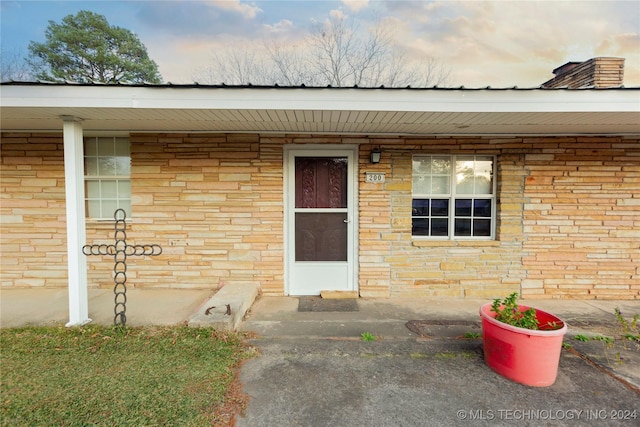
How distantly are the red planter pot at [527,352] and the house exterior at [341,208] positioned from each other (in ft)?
6.94

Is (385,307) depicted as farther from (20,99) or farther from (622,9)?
(622,9)

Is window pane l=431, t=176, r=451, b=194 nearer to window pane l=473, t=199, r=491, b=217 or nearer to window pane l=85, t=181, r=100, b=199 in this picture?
window pane l=473, t=199, r=491, b=217

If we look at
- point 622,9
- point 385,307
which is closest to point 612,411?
point 385,307

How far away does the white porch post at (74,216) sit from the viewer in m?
3.29

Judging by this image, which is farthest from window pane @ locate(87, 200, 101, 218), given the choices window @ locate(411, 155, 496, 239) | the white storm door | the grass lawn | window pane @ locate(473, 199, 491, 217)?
window pane @ locate(473, 199, 491, 217)

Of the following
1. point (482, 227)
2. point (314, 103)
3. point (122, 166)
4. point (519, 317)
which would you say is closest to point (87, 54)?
point (122, 166)

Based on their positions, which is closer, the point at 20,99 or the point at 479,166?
the point at 20,99

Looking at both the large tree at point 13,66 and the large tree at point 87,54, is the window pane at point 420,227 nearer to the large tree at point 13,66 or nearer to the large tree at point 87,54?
the large tree at point 87,54

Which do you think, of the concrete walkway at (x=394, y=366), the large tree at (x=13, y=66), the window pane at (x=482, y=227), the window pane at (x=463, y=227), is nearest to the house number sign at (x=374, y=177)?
the window pane at (x=463, y=227)

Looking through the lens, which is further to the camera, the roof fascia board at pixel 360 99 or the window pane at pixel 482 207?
the window pane at pixel 482 207

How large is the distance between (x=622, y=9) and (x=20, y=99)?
11.9 m

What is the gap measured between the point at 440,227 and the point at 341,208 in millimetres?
1564

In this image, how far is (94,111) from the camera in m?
3.21

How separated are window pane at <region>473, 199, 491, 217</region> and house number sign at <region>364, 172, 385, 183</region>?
1.52 m
